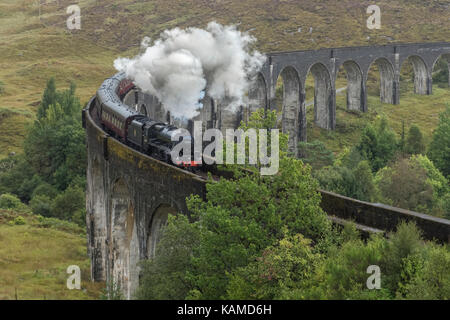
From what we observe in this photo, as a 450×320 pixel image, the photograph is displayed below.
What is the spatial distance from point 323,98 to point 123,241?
50135 millimetres

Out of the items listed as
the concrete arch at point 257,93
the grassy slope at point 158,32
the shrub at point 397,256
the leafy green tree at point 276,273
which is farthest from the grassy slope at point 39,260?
the grassy slope at point 158,32

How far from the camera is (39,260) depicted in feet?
140

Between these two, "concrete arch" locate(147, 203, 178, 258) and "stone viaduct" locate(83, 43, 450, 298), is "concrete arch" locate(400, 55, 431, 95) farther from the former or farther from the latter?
"concrete arch" locate(147, 203, 178, 258)

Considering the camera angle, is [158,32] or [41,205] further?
[158,32]

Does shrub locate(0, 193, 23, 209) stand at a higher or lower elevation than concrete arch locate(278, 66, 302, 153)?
lower

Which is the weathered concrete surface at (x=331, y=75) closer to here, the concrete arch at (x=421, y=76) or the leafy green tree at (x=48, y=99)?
the concrete arch at (x=421, y=76)

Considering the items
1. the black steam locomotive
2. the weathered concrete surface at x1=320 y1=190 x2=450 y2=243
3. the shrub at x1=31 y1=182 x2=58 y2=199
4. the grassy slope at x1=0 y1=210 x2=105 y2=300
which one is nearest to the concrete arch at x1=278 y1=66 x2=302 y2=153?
the shrub at x1=31 y1=182 x2=58 y2=199

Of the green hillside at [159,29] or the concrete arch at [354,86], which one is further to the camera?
the green hillside at [159,29]

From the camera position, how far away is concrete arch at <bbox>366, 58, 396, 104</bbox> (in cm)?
8862

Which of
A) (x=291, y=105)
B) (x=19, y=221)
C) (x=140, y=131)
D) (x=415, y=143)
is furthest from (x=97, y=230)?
(x=291, y=105)

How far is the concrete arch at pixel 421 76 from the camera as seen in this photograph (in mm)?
94963

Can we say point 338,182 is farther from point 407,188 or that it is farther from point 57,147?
point 57,147

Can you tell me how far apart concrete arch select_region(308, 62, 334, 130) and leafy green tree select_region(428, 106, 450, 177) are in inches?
773

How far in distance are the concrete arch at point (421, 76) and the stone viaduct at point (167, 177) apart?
842 cm
